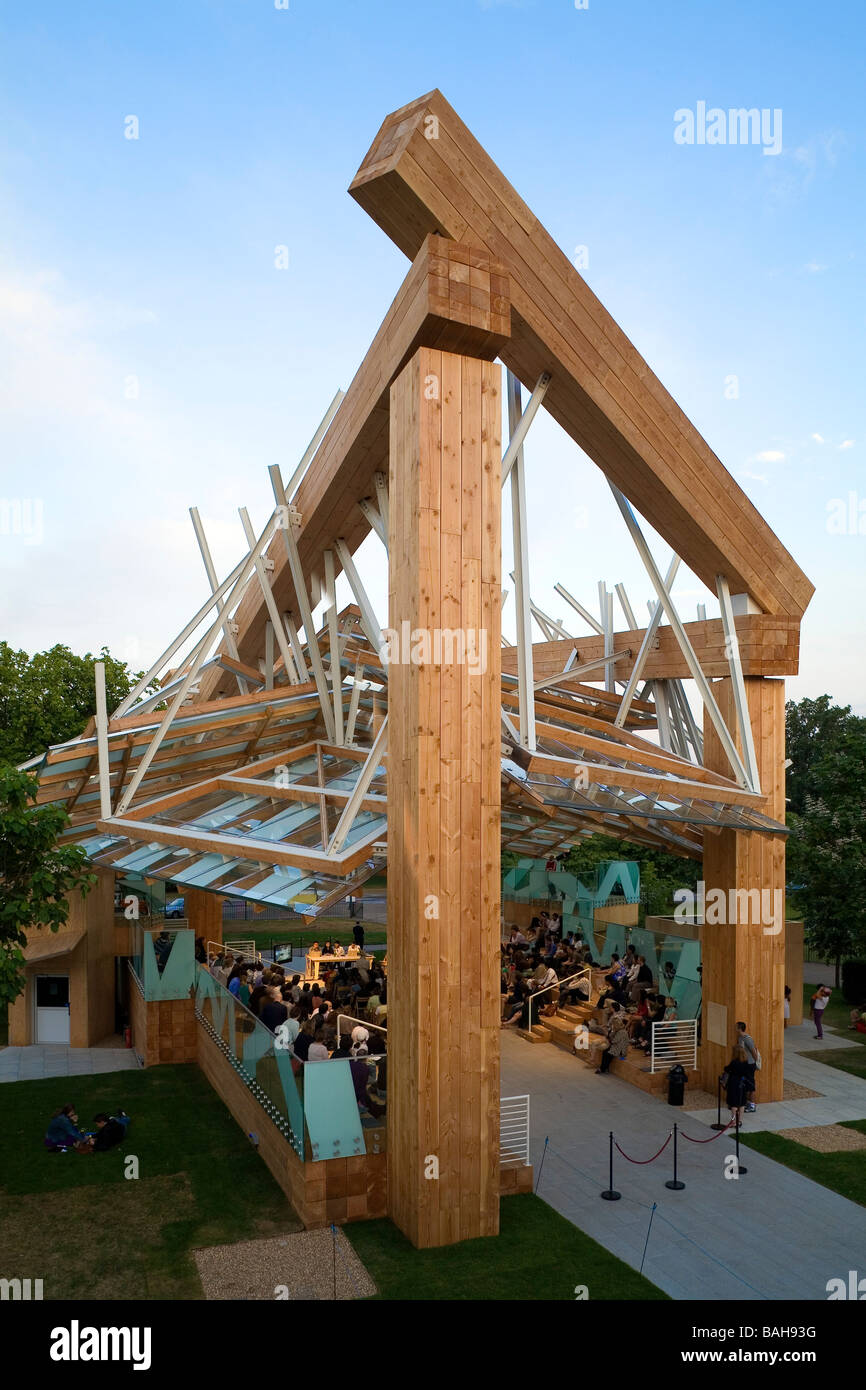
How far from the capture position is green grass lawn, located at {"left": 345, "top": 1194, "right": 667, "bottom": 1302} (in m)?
8.39

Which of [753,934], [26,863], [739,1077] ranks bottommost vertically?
[739,1077]

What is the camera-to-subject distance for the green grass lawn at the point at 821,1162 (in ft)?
36.8

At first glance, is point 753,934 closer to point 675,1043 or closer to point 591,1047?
point 675,1043

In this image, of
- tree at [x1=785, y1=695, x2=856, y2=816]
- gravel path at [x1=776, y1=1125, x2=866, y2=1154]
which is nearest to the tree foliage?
gravel path at [x1=776, y1=1125, x2=866, y2=1154]

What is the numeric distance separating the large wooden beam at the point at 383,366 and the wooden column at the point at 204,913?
288 inches

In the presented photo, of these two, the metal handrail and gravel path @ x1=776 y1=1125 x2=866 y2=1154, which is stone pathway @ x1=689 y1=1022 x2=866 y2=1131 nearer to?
gravel path @ x1=776 y1=1125 x2=866 y2=1154

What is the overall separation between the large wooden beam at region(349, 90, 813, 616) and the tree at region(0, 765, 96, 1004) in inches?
310

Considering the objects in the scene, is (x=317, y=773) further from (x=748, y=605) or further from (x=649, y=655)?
(x=748, y=605)

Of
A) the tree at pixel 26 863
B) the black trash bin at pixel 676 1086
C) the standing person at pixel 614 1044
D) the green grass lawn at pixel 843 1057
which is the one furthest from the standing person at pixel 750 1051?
the tree at pixel 26 863

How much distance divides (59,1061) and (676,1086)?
11.3m

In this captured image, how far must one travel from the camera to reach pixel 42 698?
32719mm

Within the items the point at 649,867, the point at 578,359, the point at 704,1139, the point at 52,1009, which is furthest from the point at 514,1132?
the point at 649,867

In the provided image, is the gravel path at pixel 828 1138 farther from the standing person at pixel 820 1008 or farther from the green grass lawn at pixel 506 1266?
the standing person at pixel 820 1008
